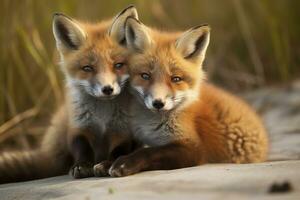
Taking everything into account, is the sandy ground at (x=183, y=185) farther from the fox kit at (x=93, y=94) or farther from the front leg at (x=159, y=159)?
the fox kit at (x=93, y=94)

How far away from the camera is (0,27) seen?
5.84 m

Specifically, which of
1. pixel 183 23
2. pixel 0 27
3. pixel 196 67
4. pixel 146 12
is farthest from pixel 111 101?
pixel 183 23

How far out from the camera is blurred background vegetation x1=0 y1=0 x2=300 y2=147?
234 inches

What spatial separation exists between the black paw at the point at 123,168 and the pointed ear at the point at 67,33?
3.01ft

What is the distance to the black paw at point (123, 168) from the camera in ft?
12.6

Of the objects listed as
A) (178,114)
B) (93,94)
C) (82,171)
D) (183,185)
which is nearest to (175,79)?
(178,114)

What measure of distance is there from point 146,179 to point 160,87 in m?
0.70

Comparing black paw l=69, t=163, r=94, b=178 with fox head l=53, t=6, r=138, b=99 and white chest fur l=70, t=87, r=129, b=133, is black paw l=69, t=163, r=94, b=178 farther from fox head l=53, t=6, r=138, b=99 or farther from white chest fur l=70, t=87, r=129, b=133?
fox head l=53, t=6, r=138, b=99

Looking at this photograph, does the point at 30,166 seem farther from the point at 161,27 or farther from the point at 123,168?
the point at 161,27

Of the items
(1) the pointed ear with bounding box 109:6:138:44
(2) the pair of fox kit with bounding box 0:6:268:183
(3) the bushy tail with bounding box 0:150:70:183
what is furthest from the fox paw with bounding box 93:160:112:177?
(1) the pointed ear with bounding box 109:6:138:44

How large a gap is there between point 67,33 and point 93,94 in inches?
21.0

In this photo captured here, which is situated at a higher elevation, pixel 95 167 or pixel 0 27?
pixel 0 27

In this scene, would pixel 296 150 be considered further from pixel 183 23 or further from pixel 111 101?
pixel 183 23

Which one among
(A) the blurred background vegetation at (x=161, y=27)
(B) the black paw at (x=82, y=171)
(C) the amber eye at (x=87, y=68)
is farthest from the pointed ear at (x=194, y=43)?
(A) the blurred background vegetation at (x=161, y=27)
